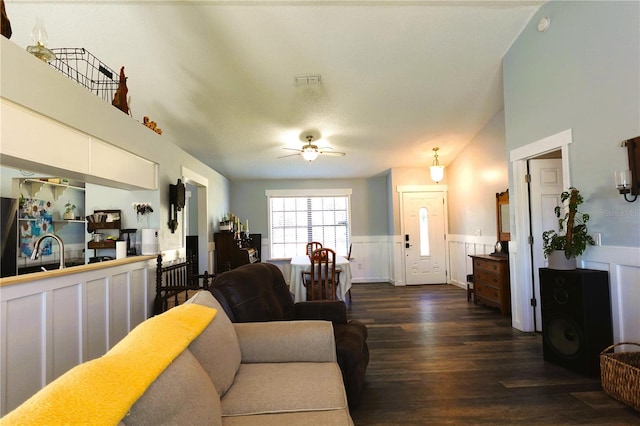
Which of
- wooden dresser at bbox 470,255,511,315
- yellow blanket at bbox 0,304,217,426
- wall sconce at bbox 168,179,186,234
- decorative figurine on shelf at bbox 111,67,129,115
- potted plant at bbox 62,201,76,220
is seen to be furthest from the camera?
wooden dresser at bbox 470,255,511,315

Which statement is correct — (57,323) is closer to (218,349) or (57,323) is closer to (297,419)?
(218,349)

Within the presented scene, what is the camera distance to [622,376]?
2.21 m

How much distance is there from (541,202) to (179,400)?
4080 millimetres

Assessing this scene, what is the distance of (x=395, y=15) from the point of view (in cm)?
324

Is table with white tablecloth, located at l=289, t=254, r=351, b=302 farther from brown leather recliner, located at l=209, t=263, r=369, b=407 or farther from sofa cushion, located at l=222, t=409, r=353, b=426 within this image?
sofa cushion, located at l=222, t=409, r=353, b=426

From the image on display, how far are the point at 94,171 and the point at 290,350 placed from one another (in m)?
2.01

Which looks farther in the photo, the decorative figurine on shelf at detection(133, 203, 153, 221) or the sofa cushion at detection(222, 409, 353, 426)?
the decorative figurine on shelf at detection(133, 203, 153, 221)

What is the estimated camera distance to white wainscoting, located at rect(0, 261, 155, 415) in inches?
70.4

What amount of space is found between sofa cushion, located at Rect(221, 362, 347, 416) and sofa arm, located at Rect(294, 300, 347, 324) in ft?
2.81

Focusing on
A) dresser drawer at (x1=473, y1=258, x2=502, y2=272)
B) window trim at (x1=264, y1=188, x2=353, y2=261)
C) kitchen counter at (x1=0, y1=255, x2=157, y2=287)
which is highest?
window trim at (x1=264, y1=188, x2=353, y2=261)

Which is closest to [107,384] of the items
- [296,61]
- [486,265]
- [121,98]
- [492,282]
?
[121,98]

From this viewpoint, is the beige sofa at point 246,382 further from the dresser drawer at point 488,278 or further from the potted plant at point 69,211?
the potted plant at point 69,211

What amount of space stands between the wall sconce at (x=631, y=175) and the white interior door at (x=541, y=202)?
130cm

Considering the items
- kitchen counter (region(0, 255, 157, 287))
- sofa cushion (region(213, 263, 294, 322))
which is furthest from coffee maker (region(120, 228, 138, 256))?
sofa cushion (region(213, 263, 294, 322))
